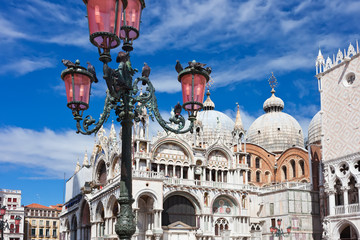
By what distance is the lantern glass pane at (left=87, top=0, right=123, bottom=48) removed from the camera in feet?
24.7

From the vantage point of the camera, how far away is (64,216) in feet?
170

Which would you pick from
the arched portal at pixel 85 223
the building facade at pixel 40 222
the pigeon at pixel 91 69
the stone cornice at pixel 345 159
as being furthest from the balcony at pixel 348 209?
the building facade at pixel 40 222

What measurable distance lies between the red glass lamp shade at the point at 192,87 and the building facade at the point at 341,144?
920 inches

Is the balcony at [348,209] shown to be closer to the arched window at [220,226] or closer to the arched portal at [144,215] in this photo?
the arched window at [220,226]

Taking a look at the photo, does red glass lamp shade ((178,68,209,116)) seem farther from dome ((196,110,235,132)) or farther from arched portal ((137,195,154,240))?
dome ((196,110,235,132))

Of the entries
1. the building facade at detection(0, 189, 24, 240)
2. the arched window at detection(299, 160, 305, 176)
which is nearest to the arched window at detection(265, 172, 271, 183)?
the arched window at detection(299, 160, 305, 176)

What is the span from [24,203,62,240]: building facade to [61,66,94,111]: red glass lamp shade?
6319 centimetres

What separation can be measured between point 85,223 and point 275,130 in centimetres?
2262

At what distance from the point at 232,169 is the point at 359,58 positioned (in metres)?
13.3

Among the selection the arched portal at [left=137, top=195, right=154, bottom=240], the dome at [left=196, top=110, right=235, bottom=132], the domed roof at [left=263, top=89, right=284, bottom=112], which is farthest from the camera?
the domed roof at [left=263, top=89, right=284, bottom=112]

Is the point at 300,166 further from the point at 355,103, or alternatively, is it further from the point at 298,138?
the point at 355,103

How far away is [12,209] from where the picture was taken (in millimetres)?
63906

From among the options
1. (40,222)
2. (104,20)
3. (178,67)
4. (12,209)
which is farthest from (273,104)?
(104,20)

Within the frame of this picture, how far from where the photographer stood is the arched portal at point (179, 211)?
33.5 m
